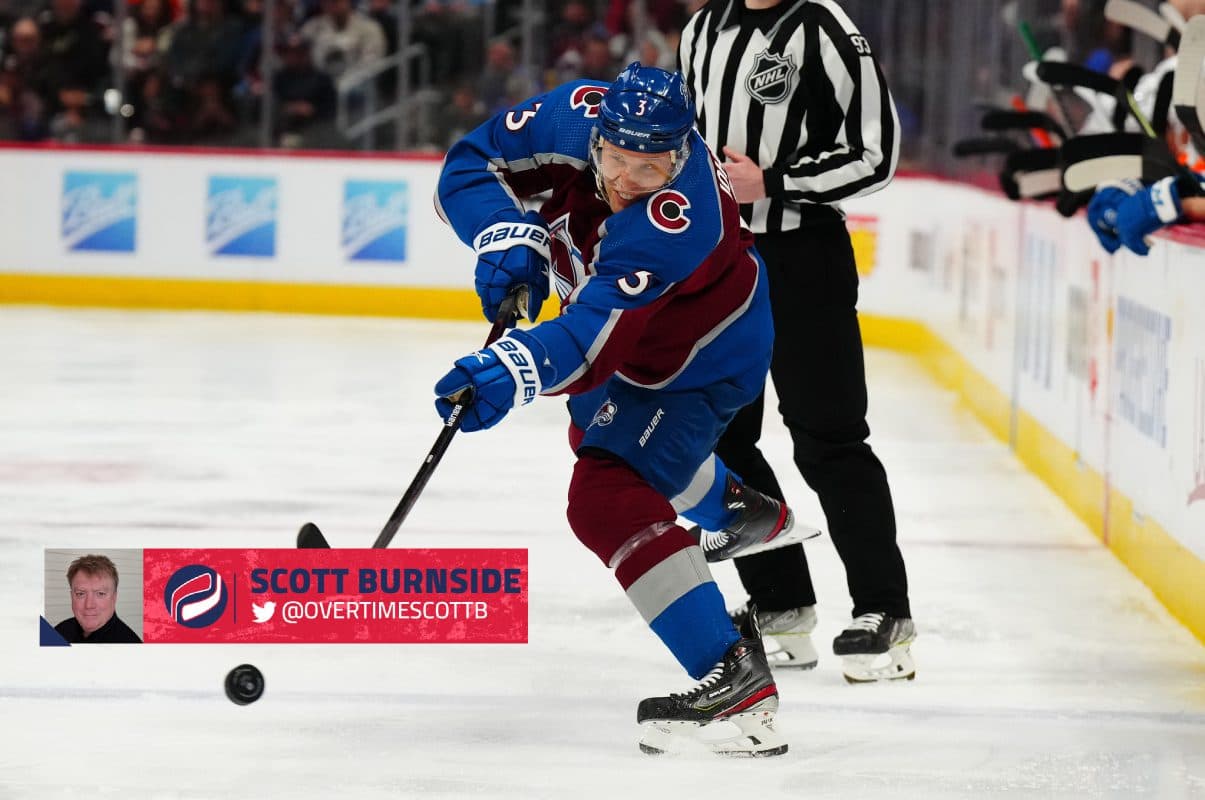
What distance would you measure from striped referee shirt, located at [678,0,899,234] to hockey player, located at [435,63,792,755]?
1.07 ft

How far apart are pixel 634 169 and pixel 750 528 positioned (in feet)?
2.42

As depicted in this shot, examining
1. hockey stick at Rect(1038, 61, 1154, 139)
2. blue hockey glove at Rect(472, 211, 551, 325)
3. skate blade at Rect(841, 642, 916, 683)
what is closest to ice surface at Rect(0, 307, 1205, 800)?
skate blade at Rect(841, 642, 916, 683)

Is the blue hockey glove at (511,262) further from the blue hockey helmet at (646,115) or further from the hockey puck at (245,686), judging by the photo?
the hockey puck at (245,686)

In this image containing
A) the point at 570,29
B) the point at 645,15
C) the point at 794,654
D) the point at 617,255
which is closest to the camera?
the point at 617,255

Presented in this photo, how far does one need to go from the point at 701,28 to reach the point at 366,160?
6.58 metres

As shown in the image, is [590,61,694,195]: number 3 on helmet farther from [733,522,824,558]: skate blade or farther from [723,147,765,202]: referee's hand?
[733,522,824,558]: skate blade

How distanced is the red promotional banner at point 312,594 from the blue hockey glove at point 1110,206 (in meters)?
2.06

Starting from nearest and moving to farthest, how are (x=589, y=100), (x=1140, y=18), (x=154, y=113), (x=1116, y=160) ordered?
(x=589, y=100) → (x=1116, y=160) → (x=1140, y=18) → (x=154, y=113)

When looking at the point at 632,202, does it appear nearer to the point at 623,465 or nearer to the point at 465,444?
the point at 623,465

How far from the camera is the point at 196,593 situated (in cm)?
252

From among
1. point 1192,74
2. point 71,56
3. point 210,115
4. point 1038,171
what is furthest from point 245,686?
point 71,56

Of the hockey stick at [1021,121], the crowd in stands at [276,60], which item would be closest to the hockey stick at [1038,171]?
the hockey stick at [1021,121]

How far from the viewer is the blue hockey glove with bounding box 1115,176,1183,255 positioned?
3869mm

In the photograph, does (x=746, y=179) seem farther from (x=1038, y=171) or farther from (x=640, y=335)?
(x=1038, y=171)
